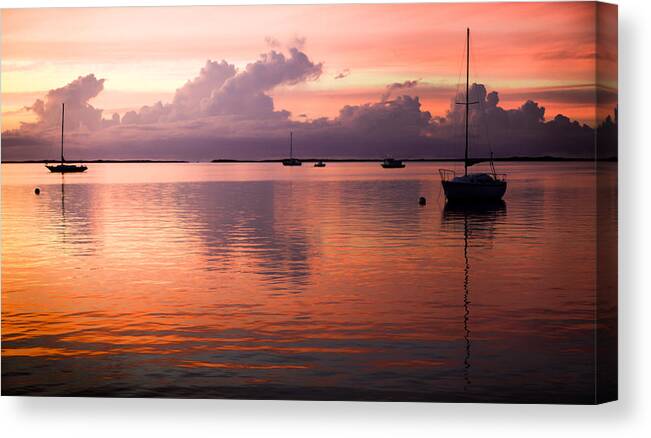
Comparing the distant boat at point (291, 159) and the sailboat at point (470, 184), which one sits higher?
the distant boat at point (291, 159)

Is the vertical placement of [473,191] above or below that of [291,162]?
below

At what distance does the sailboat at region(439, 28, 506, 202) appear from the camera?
12627mm

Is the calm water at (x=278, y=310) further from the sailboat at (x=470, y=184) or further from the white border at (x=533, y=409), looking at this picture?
the sailboat at (x=470, y=184)

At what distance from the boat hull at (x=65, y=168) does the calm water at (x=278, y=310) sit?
158 mm

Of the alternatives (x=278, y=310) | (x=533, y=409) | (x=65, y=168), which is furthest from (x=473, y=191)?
(x=533, y=409)

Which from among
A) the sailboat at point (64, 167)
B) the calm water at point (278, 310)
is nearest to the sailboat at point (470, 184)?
the calm water at point (278, 310)

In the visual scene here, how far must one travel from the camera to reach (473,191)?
649 inches

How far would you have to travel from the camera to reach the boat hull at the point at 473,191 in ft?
53.6

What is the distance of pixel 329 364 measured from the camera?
34.9ft

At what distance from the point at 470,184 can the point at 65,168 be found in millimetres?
7032

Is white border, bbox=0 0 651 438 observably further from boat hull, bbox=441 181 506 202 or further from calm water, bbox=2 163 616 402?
boat hull, bbox=441 181 506 202

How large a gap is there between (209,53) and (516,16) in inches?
118

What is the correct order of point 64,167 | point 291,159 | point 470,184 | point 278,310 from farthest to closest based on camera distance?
point 470,184 < point 291,159 < point 64,167 < point 278,310

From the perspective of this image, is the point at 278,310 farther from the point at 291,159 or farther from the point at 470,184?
the point at 470,184
